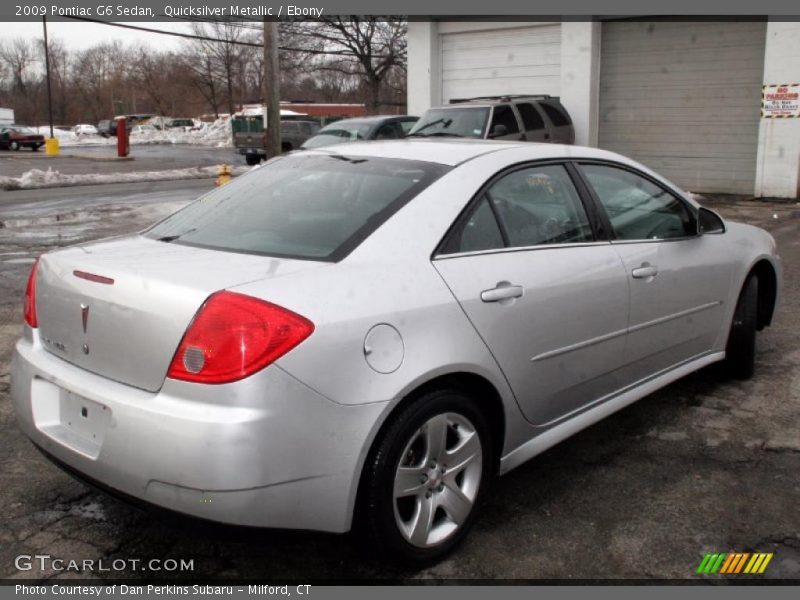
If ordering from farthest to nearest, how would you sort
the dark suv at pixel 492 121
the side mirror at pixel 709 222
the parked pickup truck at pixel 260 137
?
the parked pickup truck at pixel 260 137 → the dark suv at pixel 492 121 → the side mirror at pixel 709 222

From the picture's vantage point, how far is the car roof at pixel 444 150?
3.40 meters

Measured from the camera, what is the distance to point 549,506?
3363mm

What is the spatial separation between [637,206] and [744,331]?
123 centimetres

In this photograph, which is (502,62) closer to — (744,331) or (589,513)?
(744,331)

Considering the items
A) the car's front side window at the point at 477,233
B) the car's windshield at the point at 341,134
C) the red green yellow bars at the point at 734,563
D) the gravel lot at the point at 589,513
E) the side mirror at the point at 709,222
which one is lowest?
the red green yellow bars at the point at 734,563

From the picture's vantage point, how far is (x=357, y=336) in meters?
2.54

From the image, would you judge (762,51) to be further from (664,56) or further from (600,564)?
(600,564)

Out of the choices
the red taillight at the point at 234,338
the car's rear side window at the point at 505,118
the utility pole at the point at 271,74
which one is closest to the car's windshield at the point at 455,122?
the car's rear side window at the point at 505,118

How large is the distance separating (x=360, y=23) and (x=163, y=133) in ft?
71.6

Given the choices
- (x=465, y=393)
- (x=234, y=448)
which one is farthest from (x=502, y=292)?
(x=234, y=448)

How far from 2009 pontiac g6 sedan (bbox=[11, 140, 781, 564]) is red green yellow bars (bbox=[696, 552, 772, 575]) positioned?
772mm

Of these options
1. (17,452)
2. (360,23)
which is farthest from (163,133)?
(17,452)

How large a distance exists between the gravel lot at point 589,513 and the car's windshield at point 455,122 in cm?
911

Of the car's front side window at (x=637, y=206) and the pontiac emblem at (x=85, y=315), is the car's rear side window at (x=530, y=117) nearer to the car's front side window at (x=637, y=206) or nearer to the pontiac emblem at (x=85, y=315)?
the car's front side window at (x=637, y=206)
